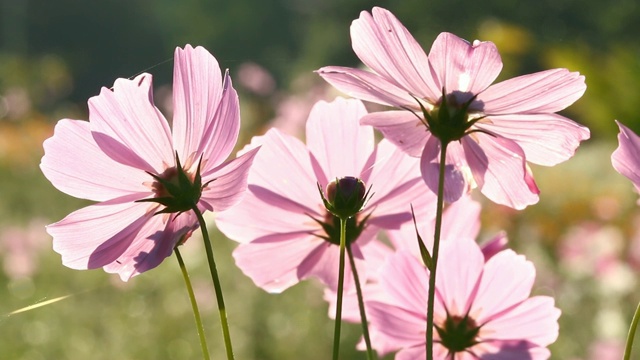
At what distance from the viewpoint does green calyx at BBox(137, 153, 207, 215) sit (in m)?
0.32

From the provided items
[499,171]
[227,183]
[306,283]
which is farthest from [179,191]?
[306,283]

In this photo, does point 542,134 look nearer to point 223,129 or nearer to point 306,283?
point 223,129

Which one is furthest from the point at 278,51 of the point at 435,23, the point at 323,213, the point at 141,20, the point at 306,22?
the point at 323,213

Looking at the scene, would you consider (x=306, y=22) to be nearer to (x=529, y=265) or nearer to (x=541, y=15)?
(x=541, y=15)

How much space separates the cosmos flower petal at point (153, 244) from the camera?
1.02ft

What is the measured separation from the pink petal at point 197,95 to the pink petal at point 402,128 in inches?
2.0

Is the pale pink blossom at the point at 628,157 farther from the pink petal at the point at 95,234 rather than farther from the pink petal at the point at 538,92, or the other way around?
the pink petal at the point at 95,234

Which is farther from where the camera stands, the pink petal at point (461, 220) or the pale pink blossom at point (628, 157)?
the pink petal at point (461, 220)

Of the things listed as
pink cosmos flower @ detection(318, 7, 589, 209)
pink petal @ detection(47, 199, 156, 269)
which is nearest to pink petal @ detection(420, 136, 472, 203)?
pink cosmos flower @ detection(318, 7, 589, 209)

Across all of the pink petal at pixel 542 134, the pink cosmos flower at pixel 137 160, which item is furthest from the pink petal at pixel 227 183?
the pink petal at pixel 542 134

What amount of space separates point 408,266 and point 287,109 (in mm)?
2761

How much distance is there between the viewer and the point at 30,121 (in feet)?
18.2

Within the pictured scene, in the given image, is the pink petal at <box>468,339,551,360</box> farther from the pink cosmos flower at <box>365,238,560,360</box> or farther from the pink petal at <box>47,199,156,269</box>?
the pink petal at <box>47,199,156,269</box>

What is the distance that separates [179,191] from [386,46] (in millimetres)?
90
